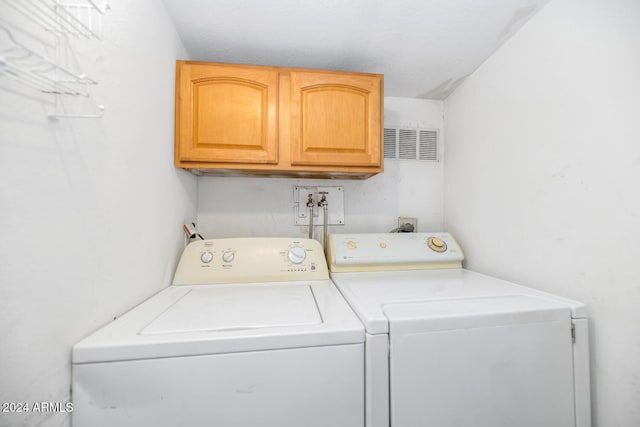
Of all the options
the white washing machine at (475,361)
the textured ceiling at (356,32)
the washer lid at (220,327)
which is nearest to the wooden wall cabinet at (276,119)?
the textured ceiling at (356,32)

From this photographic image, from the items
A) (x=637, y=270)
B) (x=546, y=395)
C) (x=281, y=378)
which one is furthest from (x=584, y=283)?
(x=281, y=378)

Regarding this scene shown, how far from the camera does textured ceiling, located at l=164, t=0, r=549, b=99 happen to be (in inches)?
40.0

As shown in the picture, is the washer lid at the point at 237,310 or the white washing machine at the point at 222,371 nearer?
the white washing machine at the point at 222,371

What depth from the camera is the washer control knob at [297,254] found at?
1.27 meters

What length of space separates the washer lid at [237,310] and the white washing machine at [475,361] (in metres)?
0.22

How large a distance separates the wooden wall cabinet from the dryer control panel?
1.41 ft

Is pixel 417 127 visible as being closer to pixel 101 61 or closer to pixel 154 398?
pixel 101 61

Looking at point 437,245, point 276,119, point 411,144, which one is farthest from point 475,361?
point 411,144

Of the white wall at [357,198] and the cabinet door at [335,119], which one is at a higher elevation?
the cabinet door at [335,119]

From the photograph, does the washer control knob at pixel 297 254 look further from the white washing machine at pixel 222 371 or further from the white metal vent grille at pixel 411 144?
the white metal vent grille at pixel 411 144

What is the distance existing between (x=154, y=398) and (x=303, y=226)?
1166 mm

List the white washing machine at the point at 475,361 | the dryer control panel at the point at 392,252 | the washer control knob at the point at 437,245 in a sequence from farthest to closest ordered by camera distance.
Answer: the washer control knob at the point at 437,245 → the dryer control panel at the point at 392,252 → the white washing machine at the point at 475,361

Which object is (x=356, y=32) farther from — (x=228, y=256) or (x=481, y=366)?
(x=481, y=366)

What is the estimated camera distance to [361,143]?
1.33 metres
